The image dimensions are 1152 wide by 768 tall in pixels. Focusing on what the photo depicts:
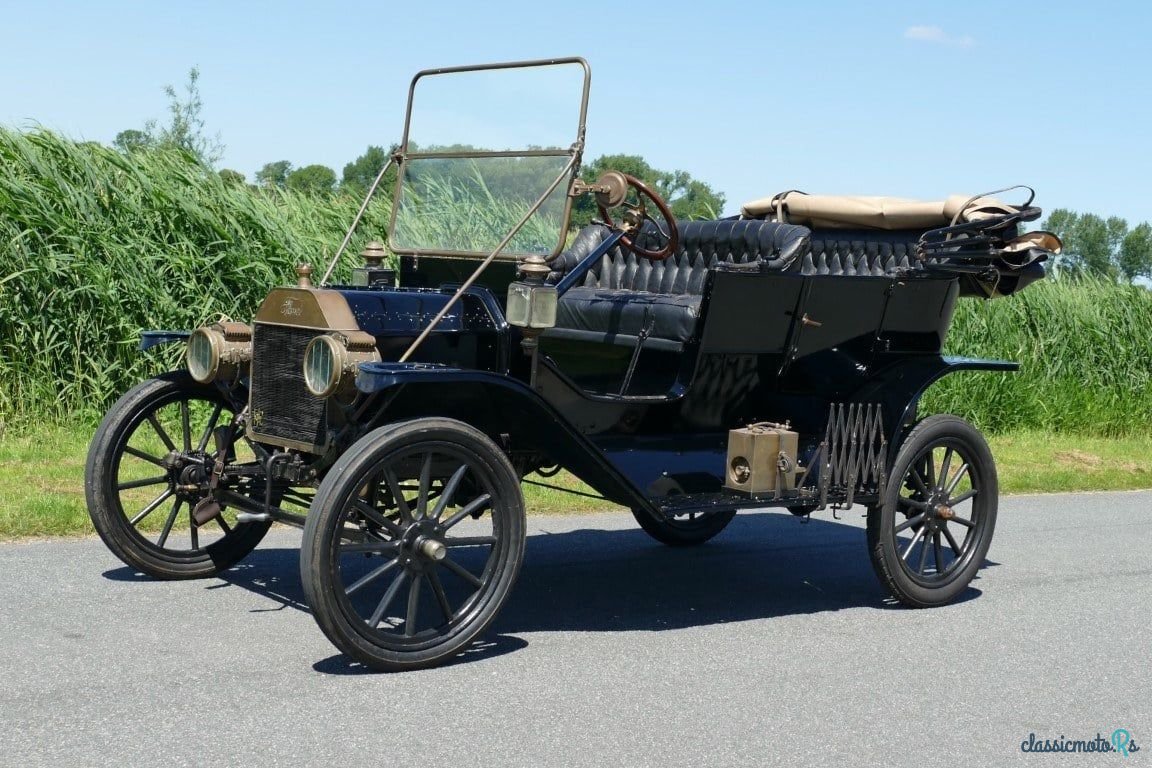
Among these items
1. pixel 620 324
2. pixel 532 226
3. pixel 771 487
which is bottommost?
pixel 771 487

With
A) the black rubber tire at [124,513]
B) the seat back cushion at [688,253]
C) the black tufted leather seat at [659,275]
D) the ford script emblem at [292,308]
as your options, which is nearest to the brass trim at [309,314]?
the ford script emblem at [292,308]

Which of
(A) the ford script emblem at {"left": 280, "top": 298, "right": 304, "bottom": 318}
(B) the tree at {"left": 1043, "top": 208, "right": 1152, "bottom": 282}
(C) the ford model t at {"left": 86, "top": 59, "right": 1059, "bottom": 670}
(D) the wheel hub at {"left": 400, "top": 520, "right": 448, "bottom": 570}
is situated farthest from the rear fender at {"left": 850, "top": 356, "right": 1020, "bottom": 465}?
(B) the tree at {"left": 1043, "top": 208, "right": 1152, "bottom": 282}

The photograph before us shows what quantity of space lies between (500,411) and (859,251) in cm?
245

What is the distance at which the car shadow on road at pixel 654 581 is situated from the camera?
5.09 m

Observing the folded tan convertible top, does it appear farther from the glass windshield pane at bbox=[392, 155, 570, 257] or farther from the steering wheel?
the glass windshield pane at bbox=[392, 155, 570, 257]

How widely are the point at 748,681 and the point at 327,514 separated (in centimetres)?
145

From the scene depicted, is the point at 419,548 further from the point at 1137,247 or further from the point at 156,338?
the point at 1137,247

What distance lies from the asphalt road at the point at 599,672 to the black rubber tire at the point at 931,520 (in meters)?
0.18

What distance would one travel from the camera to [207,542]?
241 inches

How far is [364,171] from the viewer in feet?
59.2

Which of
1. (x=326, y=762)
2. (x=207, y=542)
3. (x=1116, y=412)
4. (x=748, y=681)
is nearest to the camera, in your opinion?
(x=326, y=762)

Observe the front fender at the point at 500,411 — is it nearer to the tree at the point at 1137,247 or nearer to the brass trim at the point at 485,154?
the brass trim at the point at 485,154

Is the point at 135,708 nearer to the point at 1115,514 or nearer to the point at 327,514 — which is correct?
the point at 327,514

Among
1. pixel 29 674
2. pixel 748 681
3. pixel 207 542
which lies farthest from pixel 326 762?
pixel 207 542
